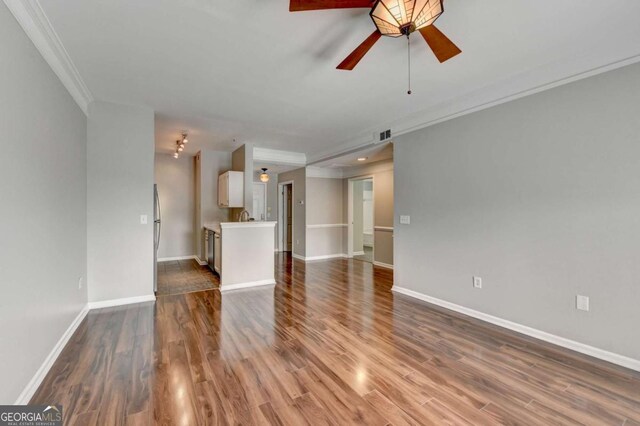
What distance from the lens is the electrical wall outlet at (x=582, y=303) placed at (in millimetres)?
2584

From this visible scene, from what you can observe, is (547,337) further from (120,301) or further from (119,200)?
(119,200)

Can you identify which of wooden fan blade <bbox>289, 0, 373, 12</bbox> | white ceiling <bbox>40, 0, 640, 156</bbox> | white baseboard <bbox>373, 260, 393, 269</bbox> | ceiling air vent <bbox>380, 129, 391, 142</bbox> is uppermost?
white ceiling <bbox>40, 0, 640, 156</bbox>

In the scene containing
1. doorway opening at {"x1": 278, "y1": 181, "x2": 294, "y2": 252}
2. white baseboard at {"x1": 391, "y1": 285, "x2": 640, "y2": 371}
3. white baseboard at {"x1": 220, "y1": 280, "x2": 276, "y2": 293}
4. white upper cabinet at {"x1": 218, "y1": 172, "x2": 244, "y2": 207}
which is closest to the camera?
white baseboard at {"x1": 391, "y1": 285, "x2": 640, "y2": 371}

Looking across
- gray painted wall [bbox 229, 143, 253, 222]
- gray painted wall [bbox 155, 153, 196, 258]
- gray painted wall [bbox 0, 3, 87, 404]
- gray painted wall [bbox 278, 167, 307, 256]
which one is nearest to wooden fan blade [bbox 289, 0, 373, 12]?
gray painted wall [bbox 0, 3, 87, 404]

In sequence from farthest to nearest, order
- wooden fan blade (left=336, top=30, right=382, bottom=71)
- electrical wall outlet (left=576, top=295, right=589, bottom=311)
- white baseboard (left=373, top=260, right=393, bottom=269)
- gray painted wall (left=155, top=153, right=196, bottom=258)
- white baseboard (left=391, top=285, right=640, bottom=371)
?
1. gray painted wall (left=155, top=153, right=196, bottom=258)
2. white baseboard (left=373, top=260, right=393, bottom=269)
3. electrical wall outlet (left=576, top=295, right=589, bottom=311)
4. white baseboard (left=391, top=285, right=640, bottom=371)
5. wooden fan blade (left=336, top=30, right=382, bottom=71)

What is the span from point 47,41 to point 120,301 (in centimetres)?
301

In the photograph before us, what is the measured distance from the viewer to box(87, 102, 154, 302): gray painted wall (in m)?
3.63

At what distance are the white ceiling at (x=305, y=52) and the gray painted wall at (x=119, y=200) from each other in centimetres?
35

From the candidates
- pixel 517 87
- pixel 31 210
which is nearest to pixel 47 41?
pixel 31 210

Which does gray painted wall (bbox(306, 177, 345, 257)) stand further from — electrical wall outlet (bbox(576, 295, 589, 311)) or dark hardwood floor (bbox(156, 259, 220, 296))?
electrical wall outlet (bbox(576, 295, 589, 311))

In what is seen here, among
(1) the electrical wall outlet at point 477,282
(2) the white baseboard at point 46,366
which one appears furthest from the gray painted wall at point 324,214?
(2) the white baseboard at point 46,366
